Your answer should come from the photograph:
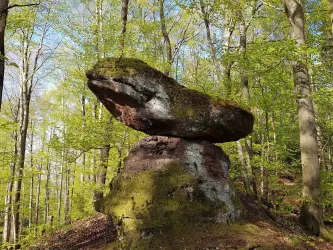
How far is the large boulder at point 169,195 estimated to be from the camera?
5.75m

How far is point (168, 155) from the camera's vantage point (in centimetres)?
683

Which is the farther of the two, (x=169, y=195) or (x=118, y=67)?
(x=118, y=67)

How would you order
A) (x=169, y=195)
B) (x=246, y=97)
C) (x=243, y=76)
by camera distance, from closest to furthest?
(x=169, y=195)
(x=246, y=97)
(x=243, y=76)

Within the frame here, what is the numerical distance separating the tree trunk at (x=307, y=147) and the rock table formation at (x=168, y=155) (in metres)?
1.81

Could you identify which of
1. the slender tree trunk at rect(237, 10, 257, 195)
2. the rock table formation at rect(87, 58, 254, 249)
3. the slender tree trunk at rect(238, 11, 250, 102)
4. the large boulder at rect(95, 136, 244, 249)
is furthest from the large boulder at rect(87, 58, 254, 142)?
the slender tree trunk at rect(238, 11, 250, 102)

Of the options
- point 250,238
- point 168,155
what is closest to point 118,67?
point 168,155

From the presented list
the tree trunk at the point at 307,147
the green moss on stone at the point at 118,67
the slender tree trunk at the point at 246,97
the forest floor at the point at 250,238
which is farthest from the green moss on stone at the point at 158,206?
the slender tree trunk at the point at 246,97

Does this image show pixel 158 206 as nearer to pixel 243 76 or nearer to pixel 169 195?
pixel 169 195

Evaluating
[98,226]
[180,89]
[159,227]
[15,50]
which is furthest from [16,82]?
[159,227]

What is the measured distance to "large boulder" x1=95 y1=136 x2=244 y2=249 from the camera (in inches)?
227

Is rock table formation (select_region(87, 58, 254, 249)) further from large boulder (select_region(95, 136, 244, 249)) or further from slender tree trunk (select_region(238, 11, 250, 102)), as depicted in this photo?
slender tree trunk (select_region(238, 11, 250, 102))

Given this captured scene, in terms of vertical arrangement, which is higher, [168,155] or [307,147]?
[307,147]

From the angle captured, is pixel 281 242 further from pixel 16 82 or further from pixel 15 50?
pixel 16 82

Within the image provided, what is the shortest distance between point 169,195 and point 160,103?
2224 millimetres
